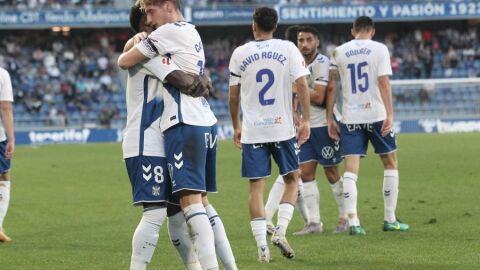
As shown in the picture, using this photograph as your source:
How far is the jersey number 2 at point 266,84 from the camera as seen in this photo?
940cm

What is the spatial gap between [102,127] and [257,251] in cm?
3188

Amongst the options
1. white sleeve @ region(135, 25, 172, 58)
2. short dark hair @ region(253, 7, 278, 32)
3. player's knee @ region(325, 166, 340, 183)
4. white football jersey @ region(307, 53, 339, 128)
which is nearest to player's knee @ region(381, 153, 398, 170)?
player's knee @ region(325, 166, 340, 183)

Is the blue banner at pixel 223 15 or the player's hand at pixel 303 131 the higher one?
the blue banner at pixel 223 15

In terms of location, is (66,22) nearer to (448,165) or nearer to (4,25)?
(4,25)

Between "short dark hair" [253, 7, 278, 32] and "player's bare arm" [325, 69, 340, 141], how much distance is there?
2.09m

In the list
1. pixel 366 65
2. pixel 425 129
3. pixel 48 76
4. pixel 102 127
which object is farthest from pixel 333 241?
pixel 48 76

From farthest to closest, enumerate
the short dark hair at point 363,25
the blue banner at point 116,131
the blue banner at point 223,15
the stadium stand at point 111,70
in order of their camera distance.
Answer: the blue banner at point 223,15
the stadium stand at point 111,70
the blue banner at point 116,131
the short dark hair at point 363,25

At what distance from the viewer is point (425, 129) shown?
38.2 meters

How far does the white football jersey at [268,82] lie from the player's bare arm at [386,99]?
1.84 metres

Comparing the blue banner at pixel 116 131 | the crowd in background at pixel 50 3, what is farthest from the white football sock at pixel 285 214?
the crowd in background at pixel 50 3

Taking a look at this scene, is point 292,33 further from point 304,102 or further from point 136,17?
point 136,17

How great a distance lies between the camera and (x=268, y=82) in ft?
30.9

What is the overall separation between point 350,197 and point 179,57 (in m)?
4.43

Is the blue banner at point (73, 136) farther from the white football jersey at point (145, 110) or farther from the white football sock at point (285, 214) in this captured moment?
the white football jersey at point (145, 110)
